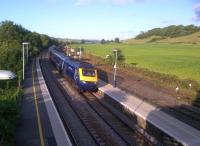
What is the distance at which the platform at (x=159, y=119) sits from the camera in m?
20.6

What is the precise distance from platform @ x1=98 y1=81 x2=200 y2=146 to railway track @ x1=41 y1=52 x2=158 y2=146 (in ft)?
4.93

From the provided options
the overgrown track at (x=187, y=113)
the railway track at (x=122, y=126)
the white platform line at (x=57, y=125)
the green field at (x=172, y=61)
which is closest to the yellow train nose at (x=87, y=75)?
the railway track at (x=122, y=126)

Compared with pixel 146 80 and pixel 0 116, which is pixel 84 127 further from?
pixel 146 80

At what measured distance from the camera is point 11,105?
21656mm

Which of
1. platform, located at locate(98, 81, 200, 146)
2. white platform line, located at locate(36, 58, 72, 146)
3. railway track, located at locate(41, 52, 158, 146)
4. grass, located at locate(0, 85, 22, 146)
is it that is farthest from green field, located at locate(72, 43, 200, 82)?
grass, located at locate(0, 85, 22, 146)

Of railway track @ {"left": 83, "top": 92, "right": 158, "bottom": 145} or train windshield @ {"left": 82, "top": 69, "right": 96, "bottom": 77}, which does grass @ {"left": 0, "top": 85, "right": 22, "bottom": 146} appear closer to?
railway track @ {"left": 83, "top": 92, "right": 158, "bottom": 145}

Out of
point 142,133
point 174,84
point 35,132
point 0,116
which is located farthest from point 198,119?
point 174,84

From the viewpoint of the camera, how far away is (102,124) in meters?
24.6

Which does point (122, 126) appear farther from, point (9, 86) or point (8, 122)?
point (9, 86)

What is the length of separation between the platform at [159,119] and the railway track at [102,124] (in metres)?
1.50

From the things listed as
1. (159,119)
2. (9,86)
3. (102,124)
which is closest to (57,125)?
(102,124)

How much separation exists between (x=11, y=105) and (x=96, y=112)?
28.0 ft

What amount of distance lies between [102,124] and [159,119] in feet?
12.6

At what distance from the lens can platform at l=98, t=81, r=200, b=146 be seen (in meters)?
20.6
